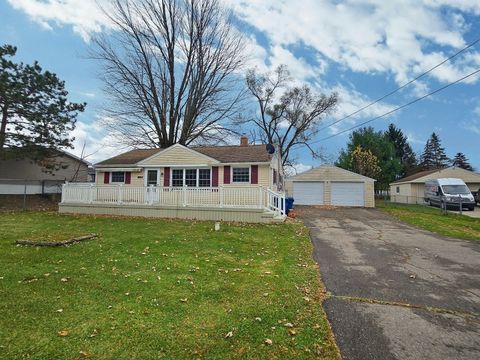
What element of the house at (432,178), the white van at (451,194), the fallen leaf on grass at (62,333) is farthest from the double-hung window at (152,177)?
the house at (432,178)

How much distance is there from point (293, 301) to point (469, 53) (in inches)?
545

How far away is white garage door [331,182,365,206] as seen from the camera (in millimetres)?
27281

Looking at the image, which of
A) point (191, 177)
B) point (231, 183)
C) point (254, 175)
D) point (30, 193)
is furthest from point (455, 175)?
point (30, 193)

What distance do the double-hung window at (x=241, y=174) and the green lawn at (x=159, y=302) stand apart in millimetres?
8278

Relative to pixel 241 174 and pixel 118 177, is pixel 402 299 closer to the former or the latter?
pixel 241 174

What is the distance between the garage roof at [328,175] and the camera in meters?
27.5

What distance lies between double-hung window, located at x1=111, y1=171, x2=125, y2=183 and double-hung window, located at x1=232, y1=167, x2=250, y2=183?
7029 millimetres

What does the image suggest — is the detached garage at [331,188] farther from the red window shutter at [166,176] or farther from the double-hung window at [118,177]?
the double-hung window at [118,177]

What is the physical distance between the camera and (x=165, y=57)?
87.2 feet

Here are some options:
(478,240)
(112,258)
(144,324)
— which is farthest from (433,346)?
(478,240)

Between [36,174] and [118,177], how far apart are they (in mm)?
11674

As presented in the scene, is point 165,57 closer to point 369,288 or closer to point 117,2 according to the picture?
point 117,2

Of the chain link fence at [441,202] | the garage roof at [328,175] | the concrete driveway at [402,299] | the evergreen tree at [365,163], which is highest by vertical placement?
the evergreen tree at [365,163]

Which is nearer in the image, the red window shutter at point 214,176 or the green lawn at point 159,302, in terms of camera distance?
the green lawn at point 159,302
